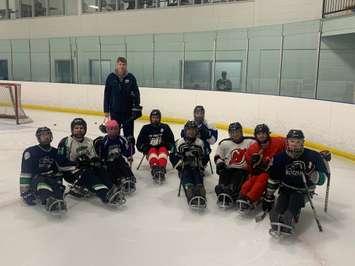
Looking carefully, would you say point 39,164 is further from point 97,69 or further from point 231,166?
point 97,69

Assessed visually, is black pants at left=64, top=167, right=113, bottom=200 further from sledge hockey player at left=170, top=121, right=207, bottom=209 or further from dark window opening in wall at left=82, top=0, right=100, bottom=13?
dark window opening in wall at left=82, top=0, right=100, bottom=13

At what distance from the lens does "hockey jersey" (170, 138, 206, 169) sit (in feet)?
12.1

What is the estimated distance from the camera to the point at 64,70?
11.4 m

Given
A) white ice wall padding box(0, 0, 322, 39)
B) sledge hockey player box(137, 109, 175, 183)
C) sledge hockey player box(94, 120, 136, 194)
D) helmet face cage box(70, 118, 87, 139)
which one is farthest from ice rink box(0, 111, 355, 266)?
white ice wall padding box(0, 0, 322, 39)

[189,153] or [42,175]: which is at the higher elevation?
[189,153]

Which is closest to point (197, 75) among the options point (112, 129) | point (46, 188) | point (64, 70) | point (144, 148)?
point (64, 70)

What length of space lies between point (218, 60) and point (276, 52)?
146 cm

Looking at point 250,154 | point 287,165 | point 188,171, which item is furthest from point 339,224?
point 188,171

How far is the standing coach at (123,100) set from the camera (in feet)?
15.0

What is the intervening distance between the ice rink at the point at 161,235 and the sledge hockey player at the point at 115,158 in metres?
0.16

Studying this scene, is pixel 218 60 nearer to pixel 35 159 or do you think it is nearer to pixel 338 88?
pixel 338 88

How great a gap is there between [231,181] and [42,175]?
5.26 ft

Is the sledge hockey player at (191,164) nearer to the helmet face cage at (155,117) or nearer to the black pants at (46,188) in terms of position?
the helmet face cage at (155,117)

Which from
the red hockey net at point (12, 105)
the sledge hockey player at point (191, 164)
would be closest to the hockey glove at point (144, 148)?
the sledge hockey player at point (191, 164)
